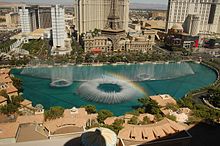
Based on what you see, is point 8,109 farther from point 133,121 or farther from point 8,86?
point 133,121

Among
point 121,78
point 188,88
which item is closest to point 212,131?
point 188,88

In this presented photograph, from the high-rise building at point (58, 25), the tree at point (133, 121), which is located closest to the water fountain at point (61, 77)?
the high-rise building at point (58, 25)

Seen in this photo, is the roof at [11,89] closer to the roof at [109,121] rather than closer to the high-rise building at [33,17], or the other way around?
the roof at [109,121]

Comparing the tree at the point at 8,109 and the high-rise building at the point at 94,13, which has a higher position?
the high-rise building at the point at 94,13

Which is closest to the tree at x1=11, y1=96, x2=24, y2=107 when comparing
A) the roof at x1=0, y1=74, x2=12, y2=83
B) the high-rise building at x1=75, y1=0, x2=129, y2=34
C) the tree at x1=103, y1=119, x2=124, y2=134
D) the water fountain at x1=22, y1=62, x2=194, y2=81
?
the roof at x1=0, y1=74, x2=12, y2=83

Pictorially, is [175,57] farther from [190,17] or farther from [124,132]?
[124,132]
